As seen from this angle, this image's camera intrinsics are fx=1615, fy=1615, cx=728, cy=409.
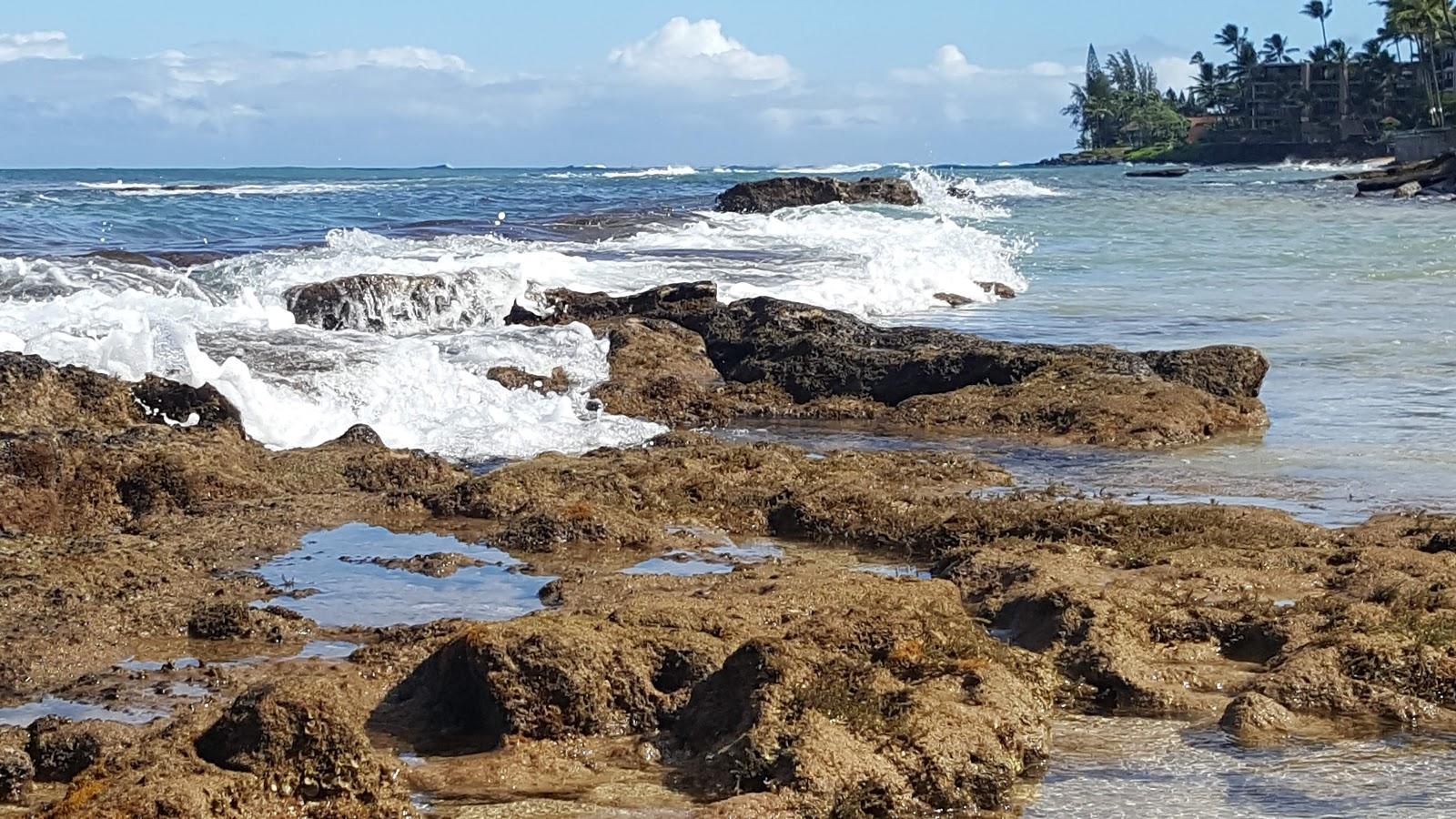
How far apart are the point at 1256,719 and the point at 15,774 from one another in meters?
3.60

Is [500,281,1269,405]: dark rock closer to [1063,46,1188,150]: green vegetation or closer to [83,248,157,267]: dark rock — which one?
[83,248,157,267]: dark rock

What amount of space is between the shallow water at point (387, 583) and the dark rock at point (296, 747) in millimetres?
1470

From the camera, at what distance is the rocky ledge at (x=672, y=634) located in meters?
4.35

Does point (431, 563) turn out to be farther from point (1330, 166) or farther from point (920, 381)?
point (1330, 166)

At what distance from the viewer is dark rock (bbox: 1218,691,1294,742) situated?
4918 millimetres

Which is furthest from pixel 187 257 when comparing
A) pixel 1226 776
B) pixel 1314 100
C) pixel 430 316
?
pixel 1314 100

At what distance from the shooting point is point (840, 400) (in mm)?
12078

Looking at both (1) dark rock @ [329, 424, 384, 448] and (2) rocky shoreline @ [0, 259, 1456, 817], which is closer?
(2) rocky shoreline @ [0, 259, 1456, 817]

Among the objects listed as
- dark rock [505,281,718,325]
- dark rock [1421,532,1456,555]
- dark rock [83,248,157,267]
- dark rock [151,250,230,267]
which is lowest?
dark rock [1421,532,1456,555]

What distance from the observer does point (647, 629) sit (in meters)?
5.15

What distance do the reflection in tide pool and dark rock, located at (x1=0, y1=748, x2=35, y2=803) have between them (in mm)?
2724

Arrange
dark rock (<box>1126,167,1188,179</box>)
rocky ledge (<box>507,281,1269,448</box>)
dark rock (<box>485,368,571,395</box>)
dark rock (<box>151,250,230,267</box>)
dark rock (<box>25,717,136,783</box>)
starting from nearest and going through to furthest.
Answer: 1. dark rock (<box>25,717,136,783</box>)
2. rocky ledge (<box>507,281,1269,448</box>)
3. dark rock (<box>485,368,571,395</box>)
4. dark rock (<box>151,250,230,267</box>)
5. dark rock (<box>1126,167,1188,179</box>)

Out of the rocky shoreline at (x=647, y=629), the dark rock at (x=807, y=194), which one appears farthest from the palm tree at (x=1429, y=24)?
the rocky shoreline at (x=647, y=629)

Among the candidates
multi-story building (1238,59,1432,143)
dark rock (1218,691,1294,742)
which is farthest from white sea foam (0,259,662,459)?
multi-story building (1238,59,1432,143)
